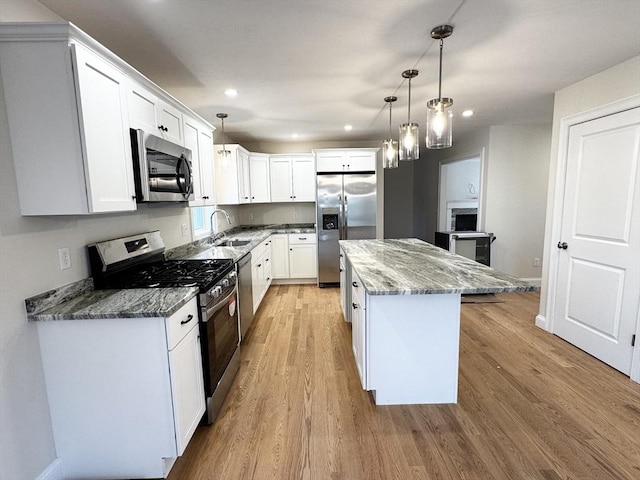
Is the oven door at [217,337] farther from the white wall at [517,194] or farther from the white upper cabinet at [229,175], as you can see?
the white wall at [517,194]

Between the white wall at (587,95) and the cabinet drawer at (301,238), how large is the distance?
308cm

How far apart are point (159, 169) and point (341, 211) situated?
10.2 ft

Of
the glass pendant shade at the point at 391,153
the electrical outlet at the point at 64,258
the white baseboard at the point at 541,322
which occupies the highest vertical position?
the glass pendant shade at the point at 391,153

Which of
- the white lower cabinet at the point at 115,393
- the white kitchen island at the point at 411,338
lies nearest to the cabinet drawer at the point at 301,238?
the white kitchen island at the point at 411,338

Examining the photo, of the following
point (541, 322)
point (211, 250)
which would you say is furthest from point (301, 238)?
point (541, 322)

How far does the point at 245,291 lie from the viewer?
3.00 metres

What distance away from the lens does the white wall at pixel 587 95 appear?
231 cm

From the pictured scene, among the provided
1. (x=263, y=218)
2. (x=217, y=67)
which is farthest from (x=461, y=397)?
(x=263, y=218)

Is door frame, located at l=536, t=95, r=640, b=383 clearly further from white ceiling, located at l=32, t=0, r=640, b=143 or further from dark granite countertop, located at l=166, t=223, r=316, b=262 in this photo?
Answer: dark granite countertop, located at l=166, t=223, r=316, b=262

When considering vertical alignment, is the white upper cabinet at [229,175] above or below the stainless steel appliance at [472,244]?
above

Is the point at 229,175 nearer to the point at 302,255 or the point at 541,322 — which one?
the point at 302,255

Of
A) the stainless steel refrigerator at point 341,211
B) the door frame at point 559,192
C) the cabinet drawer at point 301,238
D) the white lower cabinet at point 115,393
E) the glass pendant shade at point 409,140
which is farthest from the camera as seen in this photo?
the cabinet drawer at point 301,238

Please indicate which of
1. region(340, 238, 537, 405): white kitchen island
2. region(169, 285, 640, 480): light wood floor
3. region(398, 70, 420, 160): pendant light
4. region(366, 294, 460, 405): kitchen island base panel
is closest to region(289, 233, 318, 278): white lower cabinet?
region(169, 285, 640, 480): light wood floor

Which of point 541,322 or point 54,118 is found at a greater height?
point 54,118
